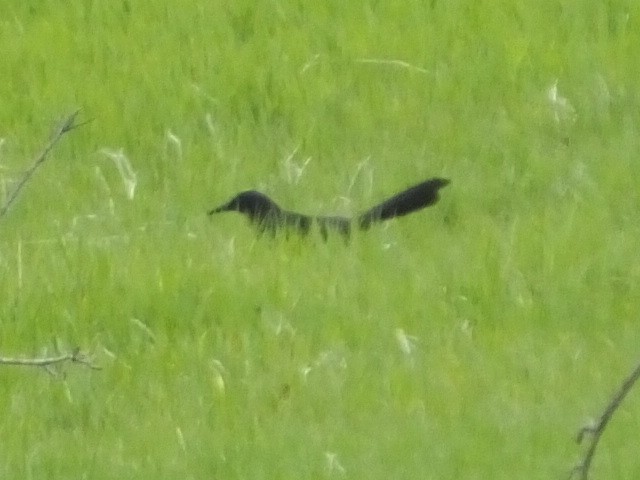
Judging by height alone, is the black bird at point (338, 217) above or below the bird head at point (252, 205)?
above

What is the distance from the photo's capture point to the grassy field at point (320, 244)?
3.71 metres

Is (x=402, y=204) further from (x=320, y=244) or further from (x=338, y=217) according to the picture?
(x=320, y=244)

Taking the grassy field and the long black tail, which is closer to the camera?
the grassy field

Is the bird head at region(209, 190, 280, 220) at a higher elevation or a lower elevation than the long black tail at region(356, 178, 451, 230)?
lower

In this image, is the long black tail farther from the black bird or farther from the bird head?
the bird head

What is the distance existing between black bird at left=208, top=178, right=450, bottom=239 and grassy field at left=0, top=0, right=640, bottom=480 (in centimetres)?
5

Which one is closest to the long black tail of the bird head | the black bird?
the black bird

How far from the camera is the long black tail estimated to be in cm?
507

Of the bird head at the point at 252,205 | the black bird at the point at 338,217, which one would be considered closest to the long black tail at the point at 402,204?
the black bird at the point at 338,217

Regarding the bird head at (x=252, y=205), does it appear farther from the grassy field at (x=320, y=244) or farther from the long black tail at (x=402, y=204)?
the long black tail at (x=402, y=204)

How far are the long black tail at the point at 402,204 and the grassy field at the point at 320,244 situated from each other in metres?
0.03

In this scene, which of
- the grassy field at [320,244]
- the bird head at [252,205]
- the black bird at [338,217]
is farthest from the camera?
the bird head at [252,205]

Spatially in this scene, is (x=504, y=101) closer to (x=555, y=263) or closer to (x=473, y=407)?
(x=555, y=263)

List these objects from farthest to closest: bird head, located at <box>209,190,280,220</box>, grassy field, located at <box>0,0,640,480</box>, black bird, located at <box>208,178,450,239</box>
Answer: bird head, located at <box>209,190,280,220</box> < black bird, located at <box>208,178,450,239</box> < grassy field, located at <box>0,0,640,480</box>
